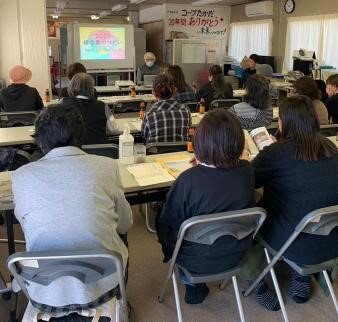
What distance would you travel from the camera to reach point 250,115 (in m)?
3.41

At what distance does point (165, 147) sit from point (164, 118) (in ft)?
1.33

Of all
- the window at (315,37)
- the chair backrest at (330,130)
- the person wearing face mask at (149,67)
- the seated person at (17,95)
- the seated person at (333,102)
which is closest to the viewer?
the chair backrest at (330,130)

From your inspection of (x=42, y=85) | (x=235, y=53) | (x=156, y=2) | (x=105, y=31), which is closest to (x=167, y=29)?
(x=156, y=2)

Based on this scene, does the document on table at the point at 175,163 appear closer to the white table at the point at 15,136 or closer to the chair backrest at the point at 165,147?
the chair backrest at the point at 165,147

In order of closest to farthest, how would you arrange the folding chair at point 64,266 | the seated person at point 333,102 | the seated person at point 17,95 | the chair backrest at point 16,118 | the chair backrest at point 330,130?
the folding chair at point 64,266 < the chair backrest at point 330,130 < the chair backrest at point 16,118 < the seated person at point 333,102 < the seated person at point 17,95

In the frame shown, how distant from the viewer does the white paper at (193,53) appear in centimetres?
880

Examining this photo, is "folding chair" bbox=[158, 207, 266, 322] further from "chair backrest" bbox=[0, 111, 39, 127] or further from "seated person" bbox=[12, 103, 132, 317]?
"chair backrest" bbox=[0, 111, 39, 127]

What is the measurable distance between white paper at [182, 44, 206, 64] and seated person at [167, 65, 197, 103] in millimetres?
4094

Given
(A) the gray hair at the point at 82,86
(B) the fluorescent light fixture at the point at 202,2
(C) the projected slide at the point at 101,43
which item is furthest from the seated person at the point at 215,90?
(B) the fluorescent light fixture at the point at 202,2

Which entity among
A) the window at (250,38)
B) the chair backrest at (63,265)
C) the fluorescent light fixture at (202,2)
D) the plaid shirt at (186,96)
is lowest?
the chair backrest at (63,265)

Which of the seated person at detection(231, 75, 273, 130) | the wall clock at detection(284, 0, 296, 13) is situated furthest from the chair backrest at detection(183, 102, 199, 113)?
the wall clock at detection(284, 0, 296, 13)

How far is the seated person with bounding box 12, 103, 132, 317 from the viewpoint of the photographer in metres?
1.34

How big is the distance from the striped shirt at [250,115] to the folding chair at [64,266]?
7.42 ft

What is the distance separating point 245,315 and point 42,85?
15.6ft
